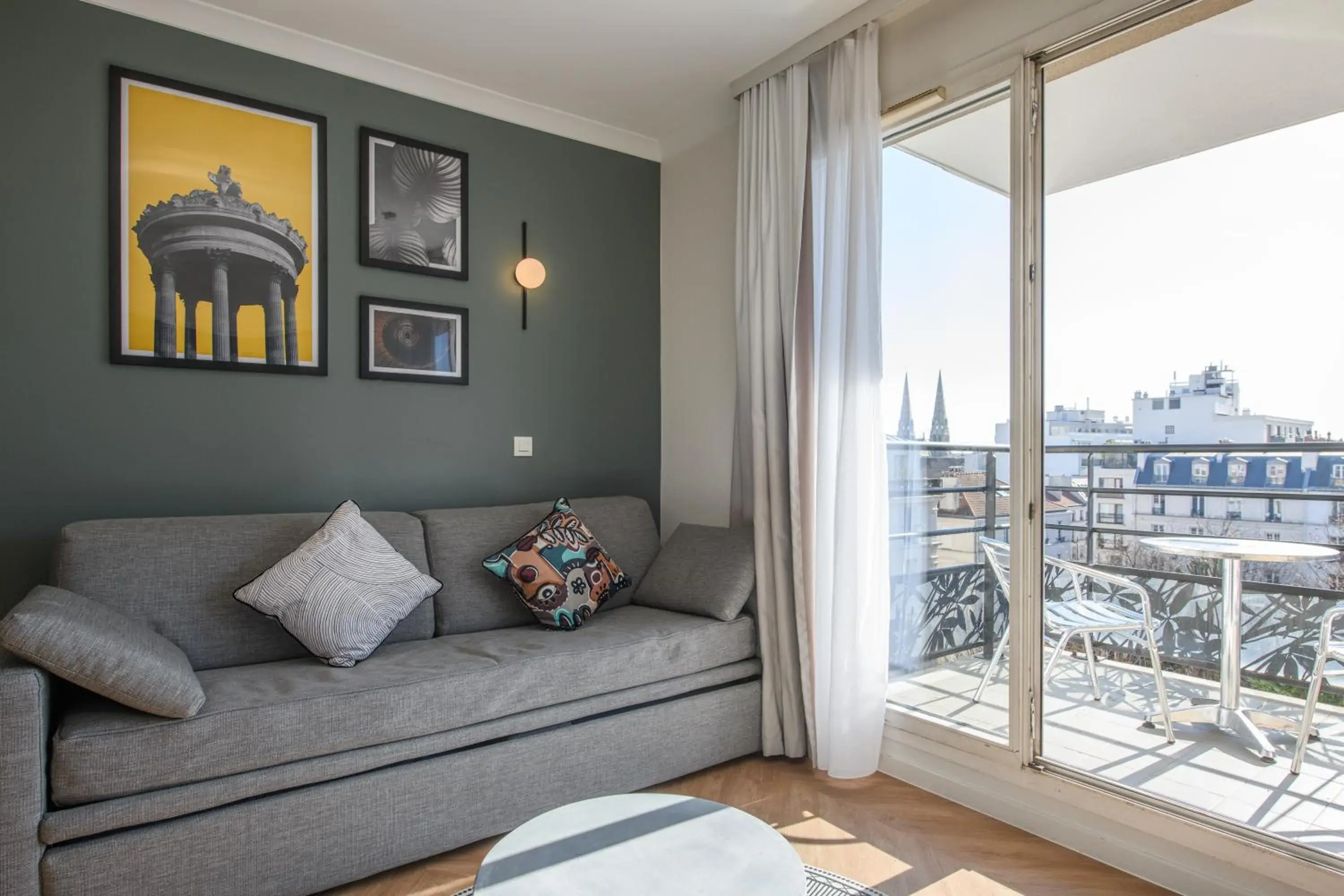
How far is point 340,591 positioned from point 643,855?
4.55 ft

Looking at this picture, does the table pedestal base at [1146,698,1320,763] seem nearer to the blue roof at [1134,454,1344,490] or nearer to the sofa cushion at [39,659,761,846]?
the blue roof at [1134,454,1344,490]

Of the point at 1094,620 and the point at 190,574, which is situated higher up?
the point at 190,574

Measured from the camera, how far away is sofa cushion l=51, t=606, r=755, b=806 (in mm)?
1834

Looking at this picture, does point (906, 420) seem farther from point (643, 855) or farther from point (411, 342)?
point (411, 342)

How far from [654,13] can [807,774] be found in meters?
2.86

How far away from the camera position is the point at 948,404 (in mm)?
2818

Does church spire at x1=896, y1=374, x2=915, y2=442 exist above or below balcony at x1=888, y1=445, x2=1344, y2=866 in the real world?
above

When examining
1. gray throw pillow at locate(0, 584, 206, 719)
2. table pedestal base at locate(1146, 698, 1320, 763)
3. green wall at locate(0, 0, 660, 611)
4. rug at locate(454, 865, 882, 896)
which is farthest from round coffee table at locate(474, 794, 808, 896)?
green wall at locate(0, 0, 660, 611)

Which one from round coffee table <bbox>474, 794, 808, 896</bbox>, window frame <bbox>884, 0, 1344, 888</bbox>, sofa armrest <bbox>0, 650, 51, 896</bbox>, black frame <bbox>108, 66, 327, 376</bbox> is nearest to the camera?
round coffee table <bbox>474, 794, 808, 896</bbox>

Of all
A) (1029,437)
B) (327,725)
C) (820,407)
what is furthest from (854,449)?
(327,725)

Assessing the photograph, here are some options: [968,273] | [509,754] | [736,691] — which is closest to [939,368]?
[968,273]

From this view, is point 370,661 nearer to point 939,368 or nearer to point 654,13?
point 939,368

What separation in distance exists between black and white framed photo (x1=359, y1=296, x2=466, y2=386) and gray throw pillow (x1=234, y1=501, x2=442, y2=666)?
2.51 feet

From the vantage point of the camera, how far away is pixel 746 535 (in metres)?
3.21
